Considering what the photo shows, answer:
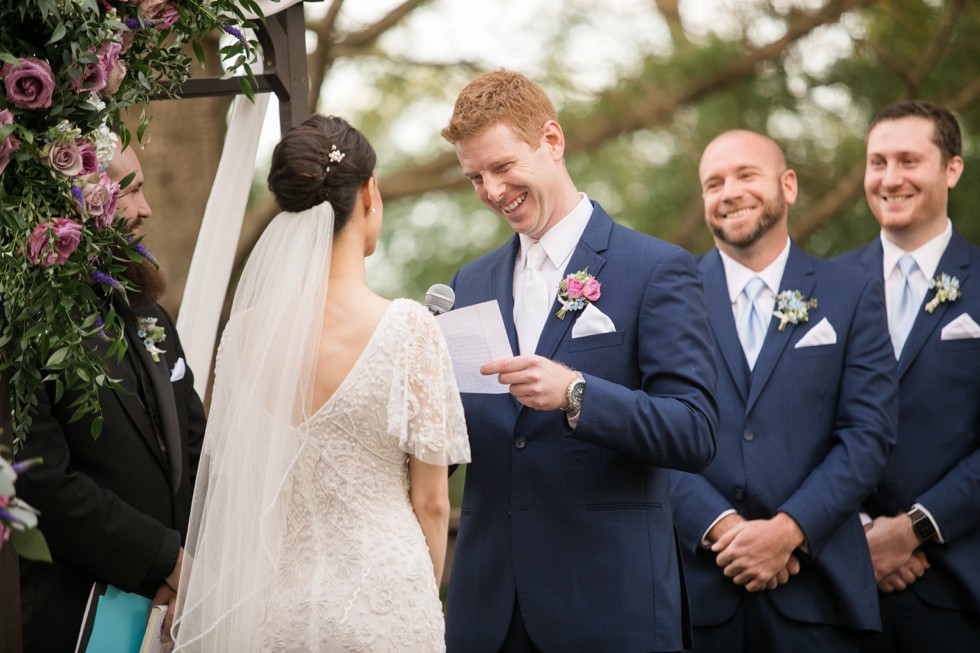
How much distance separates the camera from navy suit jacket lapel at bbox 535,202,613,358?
3639mm

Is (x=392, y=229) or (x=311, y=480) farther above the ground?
(x=392, y=229)

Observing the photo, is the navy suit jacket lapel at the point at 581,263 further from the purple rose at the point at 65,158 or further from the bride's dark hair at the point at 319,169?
the purple rose at the point at 65,158

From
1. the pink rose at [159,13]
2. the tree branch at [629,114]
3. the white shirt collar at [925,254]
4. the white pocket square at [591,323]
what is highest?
the tree branch at [629,114]

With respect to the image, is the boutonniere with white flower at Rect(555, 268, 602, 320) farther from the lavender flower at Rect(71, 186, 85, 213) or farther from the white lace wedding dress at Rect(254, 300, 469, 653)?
the lavender flower at Rect(71, 186, 85, 213)

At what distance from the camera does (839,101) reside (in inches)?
321

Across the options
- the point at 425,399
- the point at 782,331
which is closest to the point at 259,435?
the point at 425,399

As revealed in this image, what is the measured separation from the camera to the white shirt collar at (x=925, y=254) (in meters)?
4.93

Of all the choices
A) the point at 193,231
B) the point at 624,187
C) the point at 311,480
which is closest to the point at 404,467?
the point at 311,480

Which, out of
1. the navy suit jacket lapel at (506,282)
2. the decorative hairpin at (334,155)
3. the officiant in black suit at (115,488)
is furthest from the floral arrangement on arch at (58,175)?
the navy suit jacket lapel at (506,282)

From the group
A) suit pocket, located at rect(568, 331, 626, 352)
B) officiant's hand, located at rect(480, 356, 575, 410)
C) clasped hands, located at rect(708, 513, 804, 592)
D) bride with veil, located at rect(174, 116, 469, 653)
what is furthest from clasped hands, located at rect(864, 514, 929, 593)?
bride with veil, located at rect(174, 116, 469, 653)

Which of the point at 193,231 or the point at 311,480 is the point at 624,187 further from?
the point at 311,480

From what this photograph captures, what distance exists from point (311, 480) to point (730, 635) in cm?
185

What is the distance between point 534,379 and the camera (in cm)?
329

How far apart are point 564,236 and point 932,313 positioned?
6.10 ft
